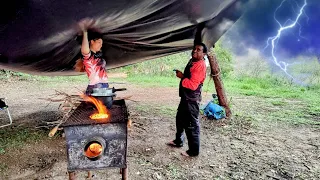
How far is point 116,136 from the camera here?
6.98ft

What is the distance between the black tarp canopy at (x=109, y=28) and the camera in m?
2.42

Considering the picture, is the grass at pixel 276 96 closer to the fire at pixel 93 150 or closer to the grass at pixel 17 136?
the grass at pixel 17 136

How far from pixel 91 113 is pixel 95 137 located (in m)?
0.34

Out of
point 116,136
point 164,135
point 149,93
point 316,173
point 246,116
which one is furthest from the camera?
point 149,93

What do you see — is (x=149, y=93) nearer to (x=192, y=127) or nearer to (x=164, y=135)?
(x=164, y=135)

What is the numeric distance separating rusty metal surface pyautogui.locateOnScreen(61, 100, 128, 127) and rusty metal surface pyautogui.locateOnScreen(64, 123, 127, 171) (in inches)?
1.5

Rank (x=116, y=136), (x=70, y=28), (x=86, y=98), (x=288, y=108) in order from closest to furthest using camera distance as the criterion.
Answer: (x=116, y=136) → (x=86, y=98) → (x=70, y=28) → (x=288, y=108)

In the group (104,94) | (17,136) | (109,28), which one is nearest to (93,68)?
(109,28)

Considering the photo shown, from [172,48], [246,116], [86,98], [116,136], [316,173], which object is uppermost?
[172,48]

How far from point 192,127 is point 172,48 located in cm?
156

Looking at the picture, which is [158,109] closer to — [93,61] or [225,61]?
[93,61]

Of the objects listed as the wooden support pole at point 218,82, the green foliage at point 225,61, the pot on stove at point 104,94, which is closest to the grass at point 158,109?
the wooden support pole at point 218,82

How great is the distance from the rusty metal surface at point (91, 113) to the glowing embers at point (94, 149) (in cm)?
16

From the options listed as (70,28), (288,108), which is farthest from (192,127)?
(288,108)
